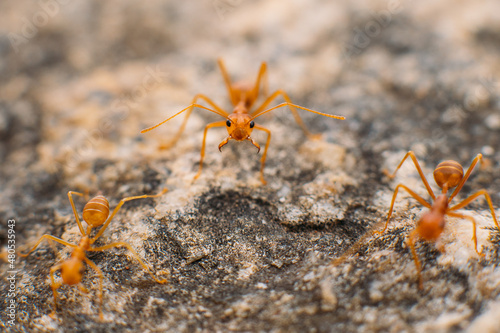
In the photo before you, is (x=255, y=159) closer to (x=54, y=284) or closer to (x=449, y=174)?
(x=449, y=174)

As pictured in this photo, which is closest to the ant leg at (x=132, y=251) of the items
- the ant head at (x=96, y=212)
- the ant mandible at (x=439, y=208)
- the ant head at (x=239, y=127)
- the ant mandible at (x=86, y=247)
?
the ant mandible at (x=86, y=247)

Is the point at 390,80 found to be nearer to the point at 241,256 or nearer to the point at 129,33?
the point at 241,256

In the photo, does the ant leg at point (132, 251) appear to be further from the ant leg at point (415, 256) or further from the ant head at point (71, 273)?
the ant leg at point (415, 256)

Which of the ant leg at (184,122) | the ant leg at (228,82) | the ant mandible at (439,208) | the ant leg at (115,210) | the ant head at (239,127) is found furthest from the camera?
the ant leg at (228,82)

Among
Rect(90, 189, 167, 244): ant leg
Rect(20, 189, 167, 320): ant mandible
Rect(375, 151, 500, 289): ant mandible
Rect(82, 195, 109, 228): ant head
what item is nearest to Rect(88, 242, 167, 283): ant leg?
Rect(20, 189, 167, 320): ant mandible

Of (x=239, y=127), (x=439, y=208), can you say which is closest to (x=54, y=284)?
(x=239, y=127)

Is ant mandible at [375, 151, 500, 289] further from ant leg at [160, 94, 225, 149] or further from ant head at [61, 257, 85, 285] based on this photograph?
ant head at [61, 257, 85, 285]

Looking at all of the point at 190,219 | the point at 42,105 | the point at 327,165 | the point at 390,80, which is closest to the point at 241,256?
the point at 190,219
